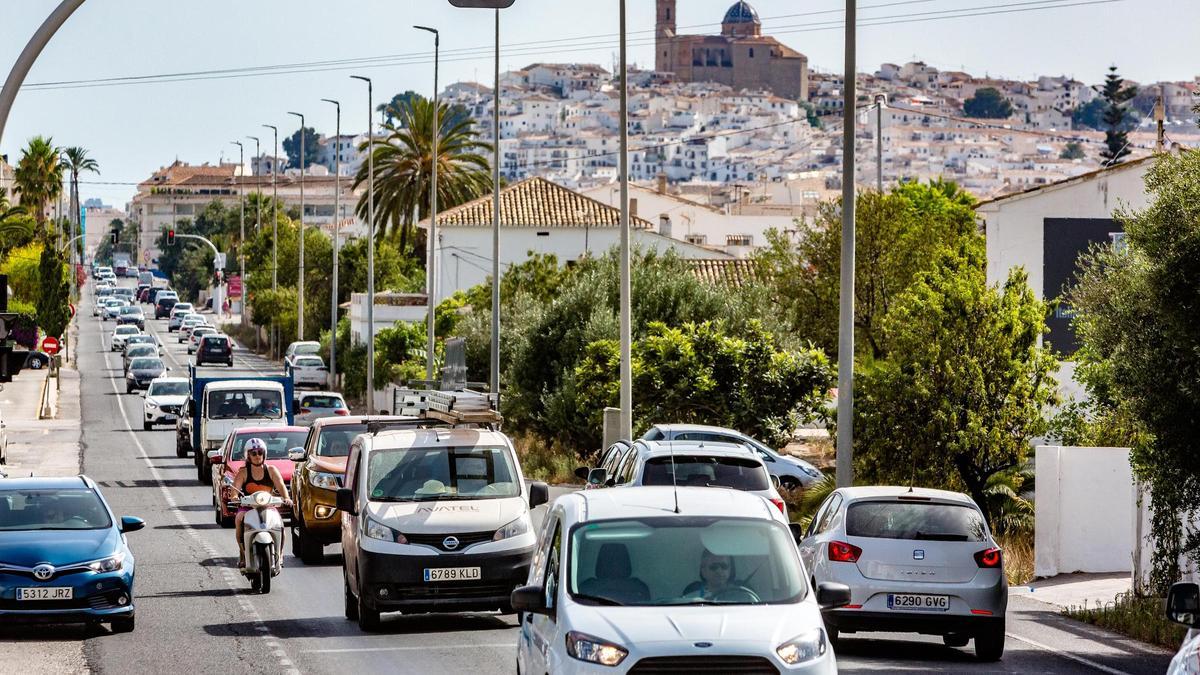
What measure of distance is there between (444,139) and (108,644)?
2735 inches

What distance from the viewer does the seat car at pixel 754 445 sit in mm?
30766

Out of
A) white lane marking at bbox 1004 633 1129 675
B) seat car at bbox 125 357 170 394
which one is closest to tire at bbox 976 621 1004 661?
white lane marking at bbox 1004 633 1129 675

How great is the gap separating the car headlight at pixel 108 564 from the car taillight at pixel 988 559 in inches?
316

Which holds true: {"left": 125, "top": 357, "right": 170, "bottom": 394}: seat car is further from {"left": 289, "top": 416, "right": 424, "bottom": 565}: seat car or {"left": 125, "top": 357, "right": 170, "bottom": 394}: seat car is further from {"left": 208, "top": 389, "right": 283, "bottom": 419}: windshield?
{"left": 289, "top": 416, "right": 424, "bottom": 565}: seat car

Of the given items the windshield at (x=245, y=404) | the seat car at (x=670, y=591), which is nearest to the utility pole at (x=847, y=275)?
the seat car at (x=670, y=591)

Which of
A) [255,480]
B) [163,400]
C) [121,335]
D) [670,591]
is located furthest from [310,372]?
[670,591]

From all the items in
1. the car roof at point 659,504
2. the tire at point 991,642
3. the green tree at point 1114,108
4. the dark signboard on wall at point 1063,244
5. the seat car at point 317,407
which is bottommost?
the seat car at point 317,407

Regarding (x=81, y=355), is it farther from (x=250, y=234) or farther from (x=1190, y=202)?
(x=1190, y=202)

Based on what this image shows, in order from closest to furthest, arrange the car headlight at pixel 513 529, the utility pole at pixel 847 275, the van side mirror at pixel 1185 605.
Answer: the van side mirror at pixel 1185 605 → the car headlight at pixel 513 529 → the utility pole at pixel 847 275

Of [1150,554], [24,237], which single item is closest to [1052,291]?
[1150,554]

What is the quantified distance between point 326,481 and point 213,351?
65734mm

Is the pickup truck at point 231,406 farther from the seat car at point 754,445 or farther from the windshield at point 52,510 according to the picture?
the windshield at point 52,510

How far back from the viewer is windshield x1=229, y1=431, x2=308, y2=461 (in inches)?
1275

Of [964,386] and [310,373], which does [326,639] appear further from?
[310,373]
